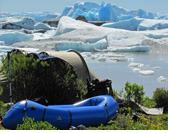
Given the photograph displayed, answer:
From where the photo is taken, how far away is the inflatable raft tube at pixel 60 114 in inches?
156

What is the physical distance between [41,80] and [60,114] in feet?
5.11

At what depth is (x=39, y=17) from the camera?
219 feet

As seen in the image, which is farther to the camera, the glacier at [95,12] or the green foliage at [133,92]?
the glacier at [95,12]

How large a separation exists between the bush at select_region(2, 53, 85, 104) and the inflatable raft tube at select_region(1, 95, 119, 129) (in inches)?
47.7

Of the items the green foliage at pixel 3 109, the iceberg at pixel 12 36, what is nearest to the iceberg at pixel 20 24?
the iceberg at pixel 12 36

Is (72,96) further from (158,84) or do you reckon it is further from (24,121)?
(158,84)

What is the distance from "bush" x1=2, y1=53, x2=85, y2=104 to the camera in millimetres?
5371

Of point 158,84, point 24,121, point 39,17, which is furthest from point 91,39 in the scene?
point 39,17

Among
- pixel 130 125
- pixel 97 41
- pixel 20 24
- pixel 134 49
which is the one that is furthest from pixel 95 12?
pixel 130 125

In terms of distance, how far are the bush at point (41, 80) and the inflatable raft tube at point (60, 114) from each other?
121 centimetres

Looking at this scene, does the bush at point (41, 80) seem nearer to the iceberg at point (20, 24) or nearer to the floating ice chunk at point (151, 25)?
A: the floating ice chunk at point (151, 25)

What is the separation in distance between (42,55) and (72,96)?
106cm

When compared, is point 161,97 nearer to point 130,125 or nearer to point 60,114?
point 130,125

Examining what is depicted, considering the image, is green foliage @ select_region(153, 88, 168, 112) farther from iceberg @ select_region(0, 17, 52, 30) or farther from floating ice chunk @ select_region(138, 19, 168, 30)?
iceberg @ select_region(0, 17, 52, 30)
